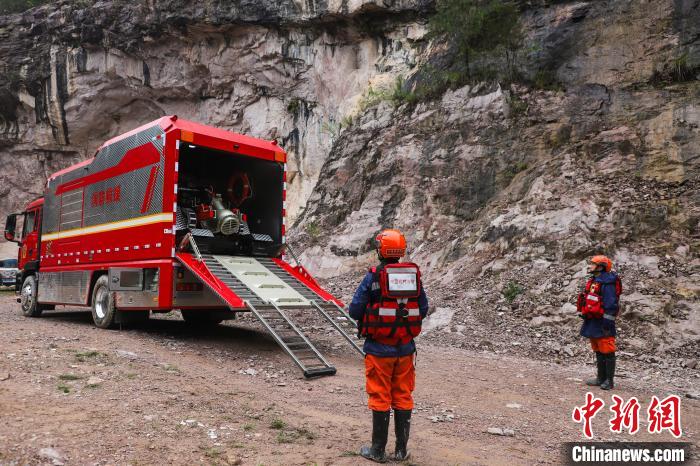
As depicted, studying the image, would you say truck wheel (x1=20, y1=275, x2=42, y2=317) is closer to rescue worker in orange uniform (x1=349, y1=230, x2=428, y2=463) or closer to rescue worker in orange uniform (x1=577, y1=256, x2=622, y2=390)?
rescue worker in orange uniform (x1=349, y1=230, x2=428, y2=463)

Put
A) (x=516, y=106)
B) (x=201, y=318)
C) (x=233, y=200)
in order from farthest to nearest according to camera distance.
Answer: (x=516, y=106), (x=201, y=318), (x=233, y=200)

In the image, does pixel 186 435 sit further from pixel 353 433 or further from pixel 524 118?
pixel 524 118

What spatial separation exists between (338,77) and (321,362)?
18.8 metres

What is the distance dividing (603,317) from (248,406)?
4475 millimetres

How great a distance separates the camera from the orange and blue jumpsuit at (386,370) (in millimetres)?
4039

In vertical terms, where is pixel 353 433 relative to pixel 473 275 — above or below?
below

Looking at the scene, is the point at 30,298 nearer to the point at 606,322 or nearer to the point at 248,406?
the point at 248,406

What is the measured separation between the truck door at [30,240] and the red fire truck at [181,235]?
1.17m

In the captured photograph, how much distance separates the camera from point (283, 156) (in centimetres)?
1013

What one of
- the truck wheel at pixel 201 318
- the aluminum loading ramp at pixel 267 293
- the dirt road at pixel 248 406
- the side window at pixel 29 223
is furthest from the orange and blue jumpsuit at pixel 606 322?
the side window at pixel 29 223

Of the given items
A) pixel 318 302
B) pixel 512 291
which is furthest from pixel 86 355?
pixel 512 291

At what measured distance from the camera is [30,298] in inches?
508

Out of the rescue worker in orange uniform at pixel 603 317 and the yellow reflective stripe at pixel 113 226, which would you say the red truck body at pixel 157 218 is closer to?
the yellow reflective stripe at pixel 113 226

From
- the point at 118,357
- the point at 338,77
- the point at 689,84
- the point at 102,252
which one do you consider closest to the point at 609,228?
the point at 689,84
